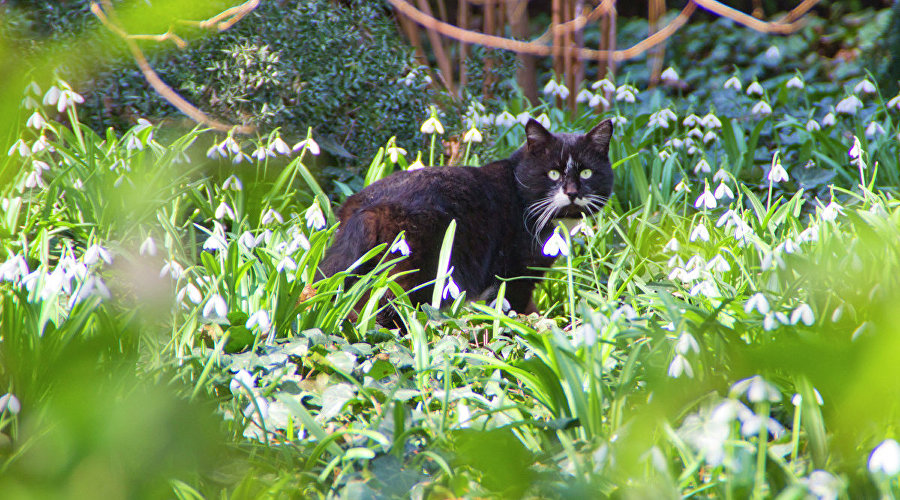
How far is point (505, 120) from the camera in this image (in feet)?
16.7

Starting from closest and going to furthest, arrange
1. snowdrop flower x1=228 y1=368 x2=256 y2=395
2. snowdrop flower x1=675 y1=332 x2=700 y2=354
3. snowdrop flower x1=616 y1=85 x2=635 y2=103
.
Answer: snowdrop flower x1=675 y1=332 x2=700 y2=354 → snowdrop flower x1=228 y1=368 x2=256 y2=395 → snowdrop flower x1=616 y1=85 x2=635 y2=103

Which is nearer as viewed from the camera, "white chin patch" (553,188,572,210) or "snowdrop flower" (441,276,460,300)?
"snowdrop flower" (441,276,460,300)

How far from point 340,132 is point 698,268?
105 inches

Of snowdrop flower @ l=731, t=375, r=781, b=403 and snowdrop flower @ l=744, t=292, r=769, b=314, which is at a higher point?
snowdrop flower @ l=744, t=292, r=769, b=314

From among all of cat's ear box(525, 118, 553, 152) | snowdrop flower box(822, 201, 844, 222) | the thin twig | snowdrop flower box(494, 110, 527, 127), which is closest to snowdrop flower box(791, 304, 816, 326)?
snowdrop flower box(822, 201, 844, 222)

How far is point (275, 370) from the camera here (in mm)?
2299

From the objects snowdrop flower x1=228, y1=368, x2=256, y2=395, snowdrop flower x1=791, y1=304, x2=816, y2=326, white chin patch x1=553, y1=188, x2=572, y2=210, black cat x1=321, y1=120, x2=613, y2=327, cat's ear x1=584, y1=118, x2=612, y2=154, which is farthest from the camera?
cat's ear x1=584, y1=118, x2=612, y2=154

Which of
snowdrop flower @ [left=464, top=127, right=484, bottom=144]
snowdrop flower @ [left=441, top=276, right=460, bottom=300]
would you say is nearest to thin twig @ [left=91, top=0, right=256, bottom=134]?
snowdrop flower @ [left=441, top=276, right=460, bottom=300]

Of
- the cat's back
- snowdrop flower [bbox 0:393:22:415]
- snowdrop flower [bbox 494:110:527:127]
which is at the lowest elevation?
snowdrop flower [bbox 0:393:22:415]

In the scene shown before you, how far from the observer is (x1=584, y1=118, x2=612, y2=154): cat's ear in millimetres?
3693

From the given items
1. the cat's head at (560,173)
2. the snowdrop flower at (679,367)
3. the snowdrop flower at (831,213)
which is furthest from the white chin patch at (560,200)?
the snowdrop flower at (679,367)

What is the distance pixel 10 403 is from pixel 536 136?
2.65 m

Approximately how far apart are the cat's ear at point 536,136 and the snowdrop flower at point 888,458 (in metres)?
2.49

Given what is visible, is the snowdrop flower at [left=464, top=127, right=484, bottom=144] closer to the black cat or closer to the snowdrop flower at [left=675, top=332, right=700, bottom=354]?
the black cat
